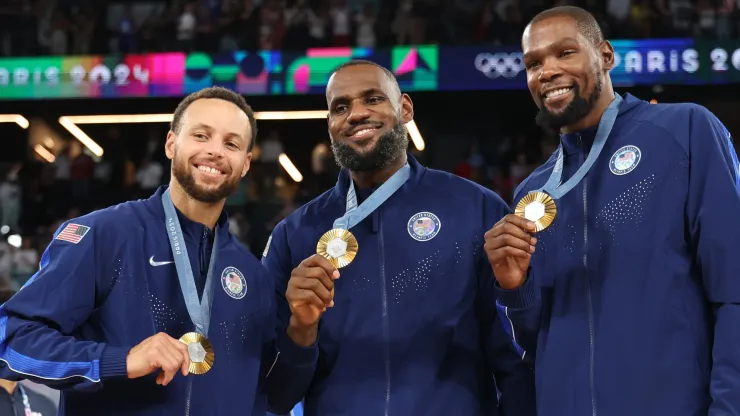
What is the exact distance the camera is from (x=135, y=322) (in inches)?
118

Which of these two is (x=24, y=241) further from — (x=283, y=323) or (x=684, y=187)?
(x=684, y=187)

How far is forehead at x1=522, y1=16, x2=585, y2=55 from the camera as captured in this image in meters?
2.98

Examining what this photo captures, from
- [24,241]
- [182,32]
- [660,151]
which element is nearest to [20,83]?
[182,32]

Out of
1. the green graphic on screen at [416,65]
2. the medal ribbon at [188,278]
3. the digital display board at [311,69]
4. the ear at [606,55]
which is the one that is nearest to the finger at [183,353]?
the medal ribbon at [188,278]

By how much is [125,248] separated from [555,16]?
163 centimetres

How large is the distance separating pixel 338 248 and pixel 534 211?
26.0 inches

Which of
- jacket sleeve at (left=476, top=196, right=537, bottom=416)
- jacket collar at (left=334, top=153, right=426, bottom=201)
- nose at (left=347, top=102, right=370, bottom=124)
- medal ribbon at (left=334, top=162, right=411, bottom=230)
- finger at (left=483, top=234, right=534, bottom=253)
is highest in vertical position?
nose at (left=347, top=102, right=370, bottom=124)

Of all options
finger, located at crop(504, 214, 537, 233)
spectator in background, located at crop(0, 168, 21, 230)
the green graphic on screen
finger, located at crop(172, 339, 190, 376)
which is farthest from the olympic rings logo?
finger, located at crop(172, 339, 190, 376)

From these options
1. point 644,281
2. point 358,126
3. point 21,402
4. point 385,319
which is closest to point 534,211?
point 644,281

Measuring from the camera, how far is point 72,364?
2.72 meters

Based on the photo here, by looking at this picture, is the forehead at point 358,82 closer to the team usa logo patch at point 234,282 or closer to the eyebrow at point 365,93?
the eyebrow at point 365,93

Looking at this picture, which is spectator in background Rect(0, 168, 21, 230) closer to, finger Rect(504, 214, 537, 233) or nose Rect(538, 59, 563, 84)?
nose Rect(538, 59, 563, 84)

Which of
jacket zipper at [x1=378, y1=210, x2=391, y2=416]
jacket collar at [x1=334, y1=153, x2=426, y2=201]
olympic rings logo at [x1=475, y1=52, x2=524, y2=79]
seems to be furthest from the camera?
olympic rings logo at [x1=475, y1=52, x2=524, y2=79]

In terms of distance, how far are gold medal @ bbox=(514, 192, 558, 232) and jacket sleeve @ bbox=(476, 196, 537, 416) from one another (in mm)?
543
